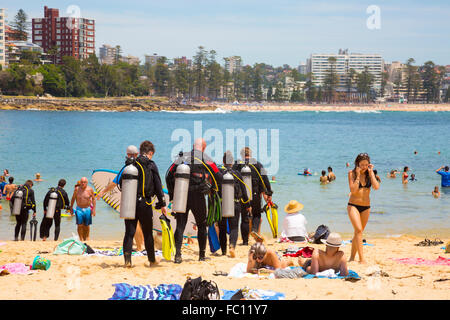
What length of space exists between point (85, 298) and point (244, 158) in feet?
15.2

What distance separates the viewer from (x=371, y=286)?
7109mm

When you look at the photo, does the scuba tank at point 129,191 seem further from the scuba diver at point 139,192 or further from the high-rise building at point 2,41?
the high-rise building at point 2,41

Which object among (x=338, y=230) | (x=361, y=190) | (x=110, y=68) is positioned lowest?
(x=338, y=230)

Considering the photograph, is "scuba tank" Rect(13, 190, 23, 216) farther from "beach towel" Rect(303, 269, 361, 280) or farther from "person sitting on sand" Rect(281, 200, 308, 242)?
"beach towel" Rect(303, 269, 361, 280)

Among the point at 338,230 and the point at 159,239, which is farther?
the point at 338,230

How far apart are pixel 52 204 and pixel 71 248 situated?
2.69 metres

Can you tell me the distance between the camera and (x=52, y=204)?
474 inches

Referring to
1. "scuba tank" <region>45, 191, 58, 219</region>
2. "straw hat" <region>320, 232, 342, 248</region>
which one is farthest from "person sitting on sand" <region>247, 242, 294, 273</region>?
"scuba tank" <region>45, 191, 58, 219</region>

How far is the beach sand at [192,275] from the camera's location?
22.2ft

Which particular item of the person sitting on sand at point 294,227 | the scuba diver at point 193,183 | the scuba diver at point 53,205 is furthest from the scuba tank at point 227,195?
the scuba diver at point 53,205

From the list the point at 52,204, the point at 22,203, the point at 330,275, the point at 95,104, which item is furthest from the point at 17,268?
the point at 95,104

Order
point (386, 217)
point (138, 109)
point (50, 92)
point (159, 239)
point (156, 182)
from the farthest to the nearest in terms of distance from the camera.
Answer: point (138, 109) → point (50, 92) → point (386, 217) → point (159, 239) → point (156, 182)
